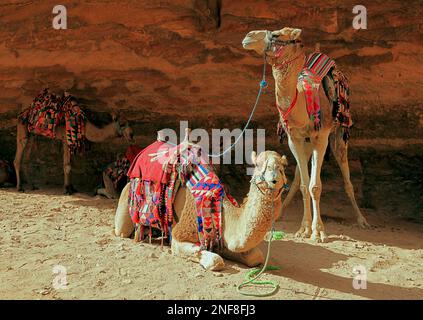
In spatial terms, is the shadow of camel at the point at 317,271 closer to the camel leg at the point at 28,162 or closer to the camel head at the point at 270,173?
the camel head at the point at 270,173

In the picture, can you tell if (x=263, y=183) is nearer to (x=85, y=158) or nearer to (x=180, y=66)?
A: (x=180, y=66)

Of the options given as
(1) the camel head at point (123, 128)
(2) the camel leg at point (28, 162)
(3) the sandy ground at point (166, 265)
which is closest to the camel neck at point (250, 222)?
(3) the sandy ground at point (166, 265)

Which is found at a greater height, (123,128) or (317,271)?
(123,128)

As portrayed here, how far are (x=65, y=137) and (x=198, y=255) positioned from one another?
17.8ft

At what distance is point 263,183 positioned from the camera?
399cm

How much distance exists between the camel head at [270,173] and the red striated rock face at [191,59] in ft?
13.0

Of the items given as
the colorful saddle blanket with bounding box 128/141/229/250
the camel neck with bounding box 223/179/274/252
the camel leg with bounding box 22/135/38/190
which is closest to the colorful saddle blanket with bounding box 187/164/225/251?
the colorful saddle blanket with bounding box 128/141/229/250

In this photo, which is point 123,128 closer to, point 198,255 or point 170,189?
point 170,189

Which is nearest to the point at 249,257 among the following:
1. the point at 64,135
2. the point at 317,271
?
the point at 317,271

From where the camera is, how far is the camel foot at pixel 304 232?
19.4 feet

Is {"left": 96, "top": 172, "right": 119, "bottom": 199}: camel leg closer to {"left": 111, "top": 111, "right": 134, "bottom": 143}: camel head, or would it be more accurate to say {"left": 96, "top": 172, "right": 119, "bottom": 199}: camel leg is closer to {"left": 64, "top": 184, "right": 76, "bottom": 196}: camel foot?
{"left": 64, "top": 184, "right": 76, "bottom": 196}: camel foot

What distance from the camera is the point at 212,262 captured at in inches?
166

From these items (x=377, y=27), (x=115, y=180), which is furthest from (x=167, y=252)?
(x=377, y=27)

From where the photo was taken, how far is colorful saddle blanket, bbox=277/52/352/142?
5.87 meters
